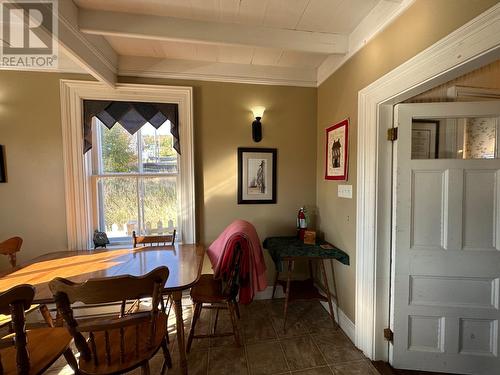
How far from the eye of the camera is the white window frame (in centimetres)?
216

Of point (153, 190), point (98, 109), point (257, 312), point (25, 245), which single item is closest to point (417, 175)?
point (257, 312)

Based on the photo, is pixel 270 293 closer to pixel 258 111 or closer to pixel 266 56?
pixel 258 111

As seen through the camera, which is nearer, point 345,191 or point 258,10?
point 258,10

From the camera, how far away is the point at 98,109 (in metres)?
2.21

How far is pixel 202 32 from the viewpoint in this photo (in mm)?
1710

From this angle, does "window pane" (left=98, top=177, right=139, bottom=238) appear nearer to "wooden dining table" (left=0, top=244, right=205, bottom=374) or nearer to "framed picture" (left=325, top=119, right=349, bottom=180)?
"wooden dining table" (left=0, top=244, right=205, bottom=374)

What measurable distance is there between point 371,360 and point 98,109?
3.33 metres

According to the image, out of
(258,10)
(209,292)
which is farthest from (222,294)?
(258,10)

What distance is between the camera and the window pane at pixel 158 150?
7.95 ft

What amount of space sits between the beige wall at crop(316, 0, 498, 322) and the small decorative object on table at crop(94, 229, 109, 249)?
2.37 metres

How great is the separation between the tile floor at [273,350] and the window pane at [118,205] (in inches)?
44.2

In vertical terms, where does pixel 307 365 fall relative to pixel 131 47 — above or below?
below

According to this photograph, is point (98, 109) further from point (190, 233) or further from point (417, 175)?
point (417, 175)

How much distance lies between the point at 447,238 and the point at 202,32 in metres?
2.36
